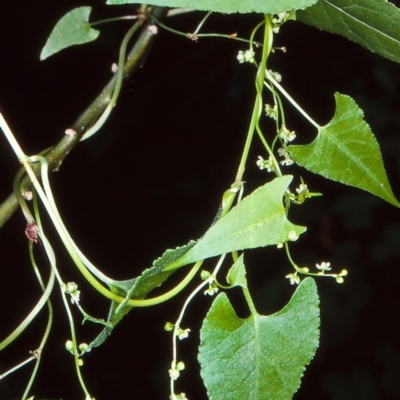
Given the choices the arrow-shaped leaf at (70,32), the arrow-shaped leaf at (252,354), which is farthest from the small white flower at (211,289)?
the arrow-shaped leaf at (70,32)

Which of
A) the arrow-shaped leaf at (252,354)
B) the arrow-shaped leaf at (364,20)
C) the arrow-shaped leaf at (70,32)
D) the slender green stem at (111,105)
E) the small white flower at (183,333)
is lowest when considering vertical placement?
the arrow-shaped leaf at (252,354)

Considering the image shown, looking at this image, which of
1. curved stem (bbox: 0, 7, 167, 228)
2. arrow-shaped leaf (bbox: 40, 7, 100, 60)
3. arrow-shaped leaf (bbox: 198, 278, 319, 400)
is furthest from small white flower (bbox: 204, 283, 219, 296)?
arrow-shaped leaf (bbox: 40, 7, 100, 60)

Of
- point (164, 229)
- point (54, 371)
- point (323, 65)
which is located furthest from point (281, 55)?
point (54, 371)

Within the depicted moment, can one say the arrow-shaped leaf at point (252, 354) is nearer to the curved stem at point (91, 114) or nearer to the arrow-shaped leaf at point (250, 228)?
the arrow-shaped leaf at point (250, 228)

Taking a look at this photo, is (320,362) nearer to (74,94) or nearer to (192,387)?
(192,387)

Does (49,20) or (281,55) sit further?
(281,55)

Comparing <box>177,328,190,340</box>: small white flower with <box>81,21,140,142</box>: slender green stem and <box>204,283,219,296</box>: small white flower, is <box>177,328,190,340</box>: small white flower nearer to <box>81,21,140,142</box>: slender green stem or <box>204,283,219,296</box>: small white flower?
<box>204,283,219,296</box>: small white flower
